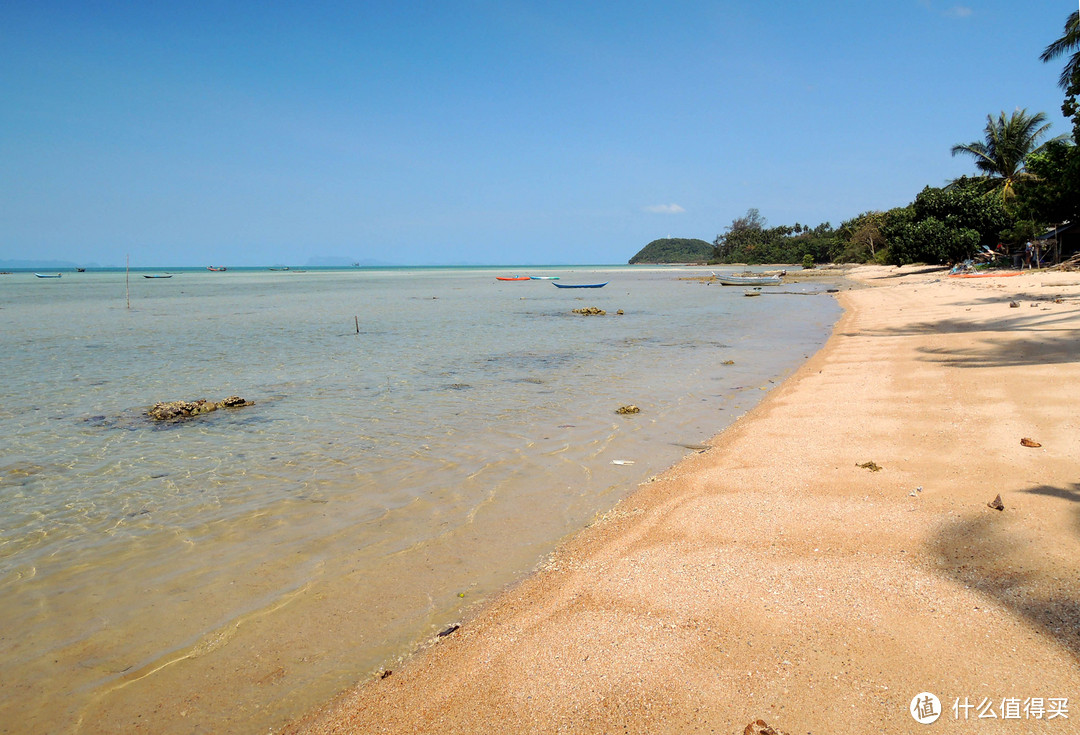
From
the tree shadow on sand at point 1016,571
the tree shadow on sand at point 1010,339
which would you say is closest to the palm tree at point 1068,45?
the tree shadow on sand at point 1010,339

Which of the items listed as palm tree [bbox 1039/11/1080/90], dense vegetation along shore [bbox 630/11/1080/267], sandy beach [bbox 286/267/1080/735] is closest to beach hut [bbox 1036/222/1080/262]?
dense vegetation along shore [bbox 630/11/1080/267]

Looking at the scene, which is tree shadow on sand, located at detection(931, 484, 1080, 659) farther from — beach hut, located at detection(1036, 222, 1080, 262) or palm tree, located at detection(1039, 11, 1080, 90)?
beach hut, located at detection(1036, 222, 1080, 262)

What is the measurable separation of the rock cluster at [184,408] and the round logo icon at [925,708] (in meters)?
10.9

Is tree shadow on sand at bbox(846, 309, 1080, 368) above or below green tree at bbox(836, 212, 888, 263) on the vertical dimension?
below

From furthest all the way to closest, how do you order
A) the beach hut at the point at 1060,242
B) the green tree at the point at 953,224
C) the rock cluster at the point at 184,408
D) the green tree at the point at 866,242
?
1. the green tree at the point at 866,242
2. the green tree at the point at 953,224
3. the beach hut at the point at 1060,242
4. the rock cluster at the point at 184,408

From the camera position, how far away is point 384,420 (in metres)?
9.75

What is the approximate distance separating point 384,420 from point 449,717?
7.19m

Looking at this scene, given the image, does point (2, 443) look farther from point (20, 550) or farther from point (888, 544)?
point (888, 544)

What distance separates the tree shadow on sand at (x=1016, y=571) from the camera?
301cm

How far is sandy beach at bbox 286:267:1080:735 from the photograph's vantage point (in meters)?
2.71

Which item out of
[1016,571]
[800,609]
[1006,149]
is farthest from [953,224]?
[800,609]

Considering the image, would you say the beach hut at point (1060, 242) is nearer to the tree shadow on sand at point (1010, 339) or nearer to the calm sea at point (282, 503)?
the tree shadow on sand at point (1010, 339)

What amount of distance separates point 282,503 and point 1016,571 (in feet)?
21.2

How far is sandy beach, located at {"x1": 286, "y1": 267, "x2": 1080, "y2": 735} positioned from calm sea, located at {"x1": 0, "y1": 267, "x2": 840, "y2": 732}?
0.60 metres
